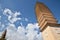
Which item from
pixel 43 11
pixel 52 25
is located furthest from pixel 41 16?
pixel 52 25

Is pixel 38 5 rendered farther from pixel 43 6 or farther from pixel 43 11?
pixel 43 11

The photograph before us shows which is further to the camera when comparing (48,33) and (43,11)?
(43,11)

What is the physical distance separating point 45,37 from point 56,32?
312cm

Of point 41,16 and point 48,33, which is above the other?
point 41,16

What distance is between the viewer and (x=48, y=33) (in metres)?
29.1

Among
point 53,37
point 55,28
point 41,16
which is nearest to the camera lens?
point 53,37

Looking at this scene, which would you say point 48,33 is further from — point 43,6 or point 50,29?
point 43,6

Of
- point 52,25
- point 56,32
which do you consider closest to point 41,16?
point 52,25

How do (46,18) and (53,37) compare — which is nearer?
(53,37)

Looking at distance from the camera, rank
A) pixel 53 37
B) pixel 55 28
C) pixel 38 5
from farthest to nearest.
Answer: pixel 38 5 < pixel 55 28 < pixel 53 37

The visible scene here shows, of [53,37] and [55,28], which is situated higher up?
[55,28]

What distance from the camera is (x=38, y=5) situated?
3900 centimetres

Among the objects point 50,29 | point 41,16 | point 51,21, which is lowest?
point 50,29

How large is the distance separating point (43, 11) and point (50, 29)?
25.9 ft
